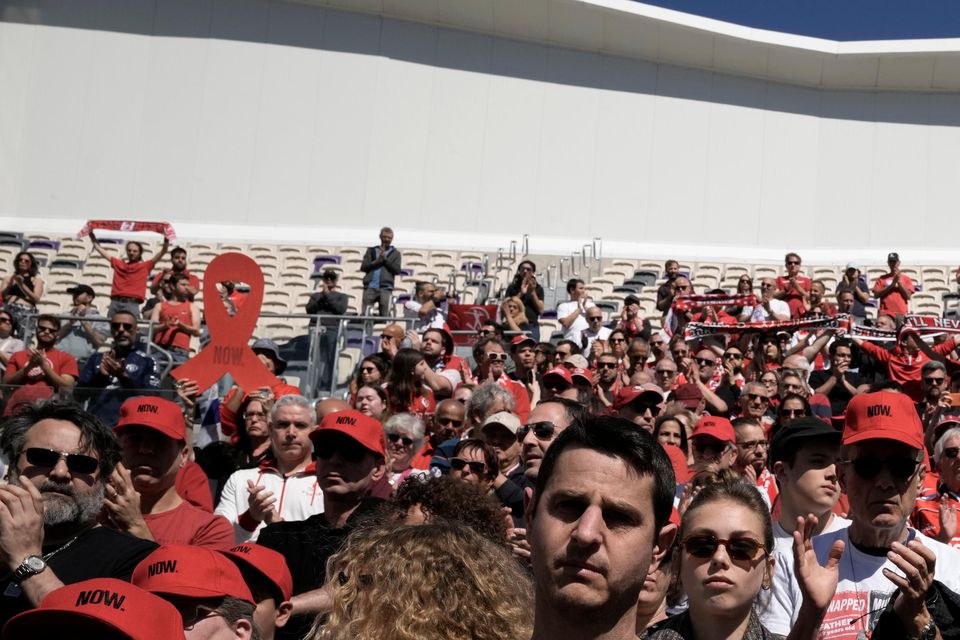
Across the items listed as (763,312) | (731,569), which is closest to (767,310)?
(763,312)

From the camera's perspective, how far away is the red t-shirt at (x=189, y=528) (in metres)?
4.90

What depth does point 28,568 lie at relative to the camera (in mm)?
3688

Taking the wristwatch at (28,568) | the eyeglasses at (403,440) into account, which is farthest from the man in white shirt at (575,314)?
the wristwatch at (28,568)

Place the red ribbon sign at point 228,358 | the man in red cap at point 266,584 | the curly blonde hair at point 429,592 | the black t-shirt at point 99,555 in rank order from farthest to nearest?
the red ribbon sign at point 228,358 → the black t-shirt at point 99,555 → the man in red cap at point 266,584 → the curly blonde hair at point 429,592

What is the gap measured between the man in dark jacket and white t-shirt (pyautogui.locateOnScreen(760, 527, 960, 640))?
11.8m

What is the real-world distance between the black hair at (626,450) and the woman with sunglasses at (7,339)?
9859mm

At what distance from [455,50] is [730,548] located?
77.2ft

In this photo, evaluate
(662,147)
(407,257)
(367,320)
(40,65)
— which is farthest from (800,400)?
(40,65)

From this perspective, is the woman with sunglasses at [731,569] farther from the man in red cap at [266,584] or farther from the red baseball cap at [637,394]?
the red baseball cap at [637,394]

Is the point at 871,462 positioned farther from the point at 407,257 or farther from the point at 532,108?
the point at 532,108

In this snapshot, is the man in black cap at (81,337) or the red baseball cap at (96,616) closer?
the red baseball cap at (96,616)

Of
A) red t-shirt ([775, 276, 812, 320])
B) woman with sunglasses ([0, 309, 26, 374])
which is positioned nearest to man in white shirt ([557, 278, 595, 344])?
red t-shirt ([775, 276, 812, 320])

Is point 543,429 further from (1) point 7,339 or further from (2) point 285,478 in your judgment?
(1) point 7,339

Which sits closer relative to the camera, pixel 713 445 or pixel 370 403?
pixel 713 445
